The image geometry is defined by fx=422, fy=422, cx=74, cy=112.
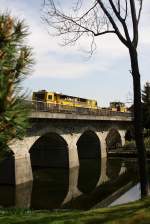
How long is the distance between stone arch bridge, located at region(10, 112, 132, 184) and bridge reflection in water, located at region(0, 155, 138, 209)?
5.01 ft

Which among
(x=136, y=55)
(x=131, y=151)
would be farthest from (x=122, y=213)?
(x=131, y=151)

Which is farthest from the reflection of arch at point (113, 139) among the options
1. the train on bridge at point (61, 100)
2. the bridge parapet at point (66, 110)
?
the train on bridge at point (61, 100)

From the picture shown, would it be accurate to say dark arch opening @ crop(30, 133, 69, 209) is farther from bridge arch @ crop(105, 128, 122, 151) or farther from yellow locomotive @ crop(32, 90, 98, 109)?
bridge arch @ crop(105, 128, 122, 151)

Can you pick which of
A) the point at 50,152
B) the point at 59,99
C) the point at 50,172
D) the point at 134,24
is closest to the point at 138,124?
the point at 134,24

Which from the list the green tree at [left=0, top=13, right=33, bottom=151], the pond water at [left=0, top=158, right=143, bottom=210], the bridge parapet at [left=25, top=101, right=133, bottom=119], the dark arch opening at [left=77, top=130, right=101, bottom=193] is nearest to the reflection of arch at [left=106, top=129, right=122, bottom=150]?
the bridge parapet at [left=25, top=101, right=133, bottom=119]

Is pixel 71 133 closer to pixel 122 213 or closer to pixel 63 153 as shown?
pixel 63 153

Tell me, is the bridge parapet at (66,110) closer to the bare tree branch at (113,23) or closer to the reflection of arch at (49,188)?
the reflection of arch at (49,188)

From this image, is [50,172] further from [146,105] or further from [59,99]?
[146,105]

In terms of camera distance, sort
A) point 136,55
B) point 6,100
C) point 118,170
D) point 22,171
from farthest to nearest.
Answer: point 118,170 < point 22,171 < point 136,55 < point 6,100

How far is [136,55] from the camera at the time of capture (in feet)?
48.3

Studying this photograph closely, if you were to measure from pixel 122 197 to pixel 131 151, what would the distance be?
99.9 feet

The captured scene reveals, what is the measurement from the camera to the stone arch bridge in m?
36.7

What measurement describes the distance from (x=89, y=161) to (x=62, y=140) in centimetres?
1138

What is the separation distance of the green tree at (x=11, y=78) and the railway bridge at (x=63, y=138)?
21.7m
